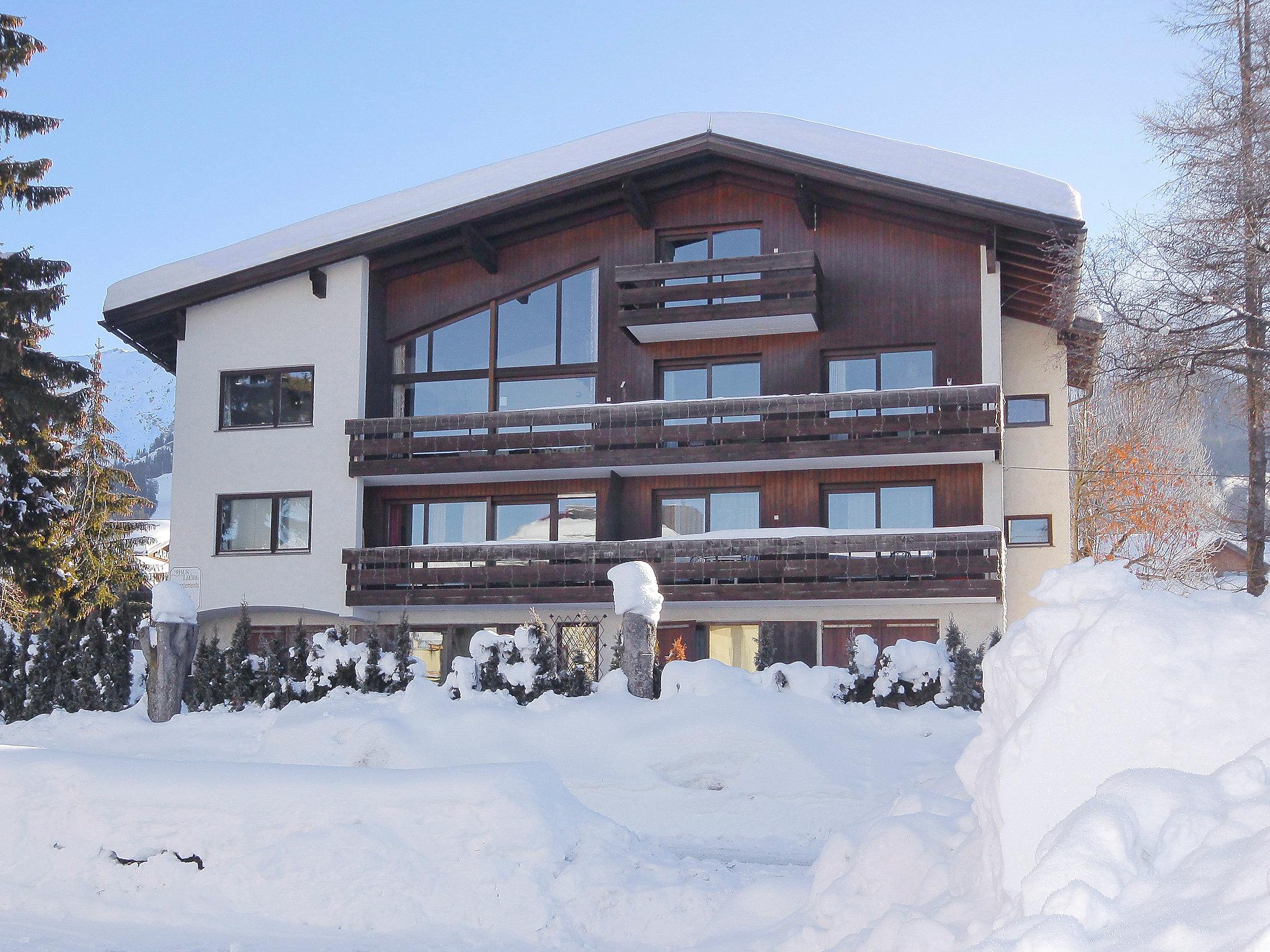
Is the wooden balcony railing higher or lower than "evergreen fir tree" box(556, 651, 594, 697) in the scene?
higher

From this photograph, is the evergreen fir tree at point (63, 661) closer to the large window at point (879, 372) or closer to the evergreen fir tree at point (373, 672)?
the evergreen fir tree at point (373, 672)

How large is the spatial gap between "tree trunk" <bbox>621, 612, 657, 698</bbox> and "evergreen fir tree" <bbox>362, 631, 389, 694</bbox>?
388 centimetres

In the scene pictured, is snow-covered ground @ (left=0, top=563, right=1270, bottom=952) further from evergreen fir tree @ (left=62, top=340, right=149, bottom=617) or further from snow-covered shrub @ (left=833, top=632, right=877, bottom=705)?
evergreen fir tree @ (left=62, top=340, right=149, bottom=617)

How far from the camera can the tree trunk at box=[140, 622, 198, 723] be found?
675 inches

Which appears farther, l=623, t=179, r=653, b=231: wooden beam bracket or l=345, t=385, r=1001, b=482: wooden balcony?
l=623, t=179, r=653, b=231: wooden beam bracket

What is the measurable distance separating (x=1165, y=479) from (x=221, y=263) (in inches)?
1074

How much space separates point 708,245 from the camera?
2484 centimetres

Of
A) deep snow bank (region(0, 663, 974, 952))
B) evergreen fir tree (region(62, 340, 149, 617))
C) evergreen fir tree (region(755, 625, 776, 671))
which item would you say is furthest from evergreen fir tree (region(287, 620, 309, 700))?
evergreen fir tree (region(62, 340, 149, 617))

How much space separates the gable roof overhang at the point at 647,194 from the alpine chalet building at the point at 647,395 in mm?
58

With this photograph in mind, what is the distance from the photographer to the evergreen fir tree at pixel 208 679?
59.0 ft

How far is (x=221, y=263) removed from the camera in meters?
25.5

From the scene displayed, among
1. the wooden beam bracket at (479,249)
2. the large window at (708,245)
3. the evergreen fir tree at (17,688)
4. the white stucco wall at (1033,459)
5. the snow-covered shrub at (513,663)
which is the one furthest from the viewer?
the wooden beam bracket at (479,249)

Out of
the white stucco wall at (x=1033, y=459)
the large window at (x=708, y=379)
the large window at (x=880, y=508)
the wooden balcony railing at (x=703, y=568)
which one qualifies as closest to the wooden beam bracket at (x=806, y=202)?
the large window at (x=708, y=379)

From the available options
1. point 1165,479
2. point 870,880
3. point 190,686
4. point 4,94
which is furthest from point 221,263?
point 1165,479
